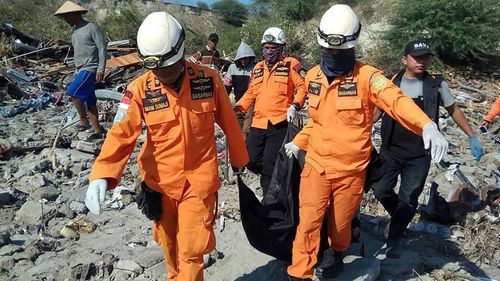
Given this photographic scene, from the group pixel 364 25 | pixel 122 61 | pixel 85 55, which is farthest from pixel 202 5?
pixel 85 55

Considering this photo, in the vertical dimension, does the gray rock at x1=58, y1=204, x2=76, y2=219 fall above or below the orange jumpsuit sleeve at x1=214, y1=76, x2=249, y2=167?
below

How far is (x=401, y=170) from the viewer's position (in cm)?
448

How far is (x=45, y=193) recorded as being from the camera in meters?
5.84

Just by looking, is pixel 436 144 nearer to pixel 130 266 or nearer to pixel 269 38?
pixel 130 266

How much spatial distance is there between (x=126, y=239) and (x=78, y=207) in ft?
3.38

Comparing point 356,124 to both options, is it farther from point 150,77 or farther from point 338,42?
point 150,77

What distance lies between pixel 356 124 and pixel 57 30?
20661 millimetres

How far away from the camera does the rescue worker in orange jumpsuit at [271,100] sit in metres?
5.35

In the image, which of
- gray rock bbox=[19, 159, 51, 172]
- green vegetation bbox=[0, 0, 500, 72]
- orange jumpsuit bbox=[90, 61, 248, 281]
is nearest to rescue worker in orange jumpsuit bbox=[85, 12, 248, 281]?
orange jumpsuit bbox=[90, 61, 248, 281]

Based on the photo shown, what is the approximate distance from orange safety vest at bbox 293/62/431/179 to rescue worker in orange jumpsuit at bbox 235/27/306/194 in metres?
1.69

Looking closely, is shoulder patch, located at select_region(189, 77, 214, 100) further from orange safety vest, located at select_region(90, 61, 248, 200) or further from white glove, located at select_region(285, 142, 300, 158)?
white glove, located at select_region(285, 142, 300, 158)

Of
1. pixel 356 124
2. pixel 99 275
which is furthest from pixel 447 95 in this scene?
pixel 99 275

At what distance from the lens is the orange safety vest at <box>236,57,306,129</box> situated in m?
5.38

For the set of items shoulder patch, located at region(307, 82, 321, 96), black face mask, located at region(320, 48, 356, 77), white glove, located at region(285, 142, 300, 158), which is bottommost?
white glove, located at region(285, 142, 300, 158)
